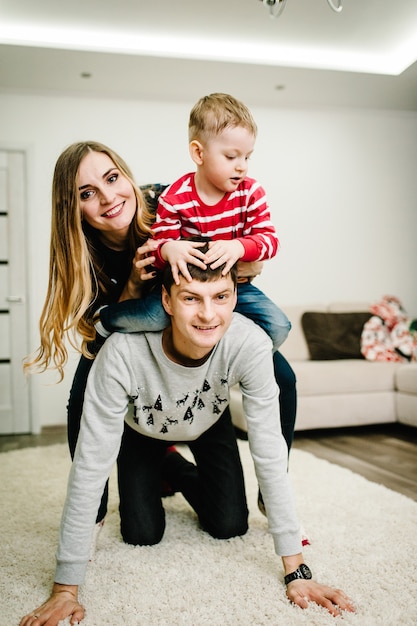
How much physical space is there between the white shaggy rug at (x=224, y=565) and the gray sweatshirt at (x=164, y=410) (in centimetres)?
16

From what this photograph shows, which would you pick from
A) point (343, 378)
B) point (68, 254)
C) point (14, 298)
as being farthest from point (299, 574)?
point (14, 298)

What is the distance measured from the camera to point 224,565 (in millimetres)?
1693

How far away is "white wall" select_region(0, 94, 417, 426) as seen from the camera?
4414 millimetres

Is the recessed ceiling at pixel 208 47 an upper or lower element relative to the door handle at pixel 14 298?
upper

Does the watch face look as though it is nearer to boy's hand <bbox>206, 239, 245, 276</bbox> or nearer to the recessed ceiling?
boy's hand <bbox>206, 239, 245, 276</bbox>

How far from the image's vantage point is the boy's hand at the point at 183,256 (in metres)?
1.45

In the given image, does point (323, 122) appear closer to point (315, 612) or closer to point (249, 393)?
point (249, 393)

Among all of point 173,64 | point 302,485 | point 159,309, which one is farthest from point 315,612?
point 173,64

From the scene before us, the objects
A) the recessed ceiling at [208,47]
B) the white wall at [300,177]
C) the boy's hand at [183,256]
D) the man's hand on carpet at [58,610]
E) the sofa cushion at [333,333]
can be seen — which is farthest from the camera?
the white wall at [300,177]

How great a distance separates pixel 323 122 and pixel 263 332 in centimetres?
404

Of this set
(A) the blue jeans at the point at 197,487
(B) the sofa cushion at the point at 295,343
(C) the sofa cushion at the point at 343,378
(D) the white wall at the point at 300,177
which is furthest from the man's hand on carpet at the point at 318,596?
(D) the white wall at the point at 300,177

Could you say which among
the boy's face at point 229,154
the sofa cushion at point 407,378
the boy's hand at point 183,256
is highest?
the boy's face at point 229,154

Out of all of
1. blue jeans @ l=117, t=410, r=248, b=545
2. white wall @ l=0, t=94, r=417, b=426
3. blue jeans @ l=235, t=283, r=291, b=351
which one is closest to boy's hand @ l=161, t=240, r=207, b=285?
blue jeans @ l=235, t=283, r=291, b=351

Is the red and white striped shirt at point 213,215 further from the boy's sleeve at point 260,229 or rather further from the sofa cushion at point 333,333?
the sofa cushion at point 333,333
